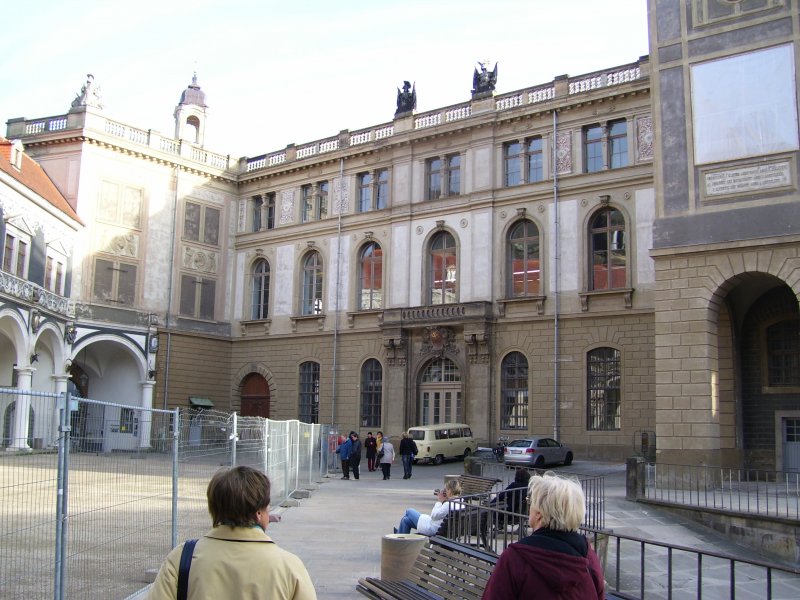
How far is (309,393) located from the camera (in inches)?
1593

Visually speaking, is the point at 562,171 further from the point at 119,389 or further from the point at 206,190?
the point at 119,389

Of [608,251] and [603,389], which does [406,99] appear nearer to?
[608,251]

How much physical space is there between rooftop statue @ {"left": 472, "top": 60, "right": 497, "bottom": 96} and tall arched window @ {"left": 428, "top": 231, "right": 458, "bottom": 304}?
660 centimetres

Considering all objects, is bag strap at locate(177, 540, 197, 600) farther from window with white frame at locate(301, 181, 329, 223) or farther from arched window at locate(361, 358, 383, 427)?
window with white frame at locate(301, 181, 329, 223)

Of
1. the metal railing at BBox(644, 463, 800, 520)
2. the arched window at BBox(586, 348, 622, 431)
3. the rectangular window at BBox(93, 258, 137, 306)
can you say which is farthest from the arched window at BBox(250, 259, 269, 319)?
the metal railing at BBox(644, 463, 800, 520)

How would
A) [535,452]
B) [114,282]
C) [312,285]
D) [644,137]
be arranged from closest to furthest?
1. [535,452]
2. [644,137]
3. [114,282]
4. [312,285]

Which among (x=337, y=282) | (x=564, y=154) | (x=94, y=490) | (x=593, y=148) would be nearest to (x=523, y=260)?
(x=564, y=154)

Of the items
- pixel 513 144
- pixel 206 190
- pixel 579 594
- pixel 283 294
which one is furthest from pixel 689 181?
pixel 206 190

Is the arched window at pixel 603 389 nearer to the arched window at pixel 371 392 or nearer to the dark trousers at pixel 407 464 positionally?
the dark trousers at pixel 407 464

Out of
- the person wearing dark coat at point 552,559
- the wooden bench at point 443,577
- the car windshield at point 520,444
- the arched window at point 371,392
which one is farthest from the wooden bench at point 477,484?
the arched window at point 371,392

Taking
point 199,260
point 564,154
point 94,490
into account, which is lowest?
point 94,490

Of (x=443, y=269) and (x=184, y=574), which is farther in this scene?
(x=443, y=269)

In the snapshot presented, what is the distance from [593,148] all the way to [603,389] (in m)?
9.90

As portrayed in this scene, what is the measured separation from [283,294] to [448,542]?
35.4 meters
